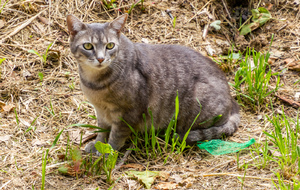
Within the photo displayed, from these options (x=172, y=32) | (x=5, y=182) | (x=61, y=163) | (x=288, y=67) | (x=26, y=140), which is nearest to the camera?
(x=5, y=182)

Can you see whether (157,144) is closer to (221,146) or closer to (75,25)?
(221,146)

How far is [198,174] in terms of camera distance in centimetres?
288

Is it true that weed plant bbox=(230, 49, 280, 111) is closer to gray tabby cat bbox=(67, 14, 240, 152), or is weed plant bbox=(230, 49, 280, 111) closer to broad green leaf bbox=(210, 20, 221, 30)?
gray tabby cat bbox=(67, 14, 240, 152)

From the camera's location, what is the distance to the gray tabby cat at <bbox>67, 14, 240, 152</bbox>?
9.29 feet

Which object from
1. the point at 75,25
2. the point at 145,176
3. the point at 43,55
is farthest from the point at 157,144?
the point at 43,55

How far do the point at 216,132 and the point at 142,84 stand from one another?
0.91m

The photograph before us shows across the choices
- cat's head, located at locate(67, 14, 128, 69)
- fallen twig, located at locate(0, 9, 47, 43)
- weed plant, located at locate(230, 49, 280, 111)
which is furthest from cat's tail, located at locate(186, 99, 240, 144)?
fallen twig, located at locate(0, 9, 47, 43)

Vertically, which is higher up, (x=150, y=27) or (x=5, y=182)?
(x=150, y=27)

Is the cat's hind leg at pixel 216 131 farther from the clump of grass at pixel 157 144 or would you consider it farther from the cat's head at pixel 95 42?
the cat's head at pixel 95 42

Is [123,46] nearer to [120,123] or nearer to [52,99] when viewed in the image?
[120,123]

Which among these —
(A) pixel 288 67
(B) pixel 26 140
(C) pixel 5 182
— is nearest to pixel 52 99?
(B) pixel 26 140

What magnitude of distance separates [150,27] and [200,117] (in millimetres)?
1717

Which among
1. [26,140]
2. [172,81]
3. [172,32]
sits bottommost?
[26,140]

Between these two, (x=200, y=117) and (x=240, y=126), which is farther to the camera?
(x=240, y=126)
